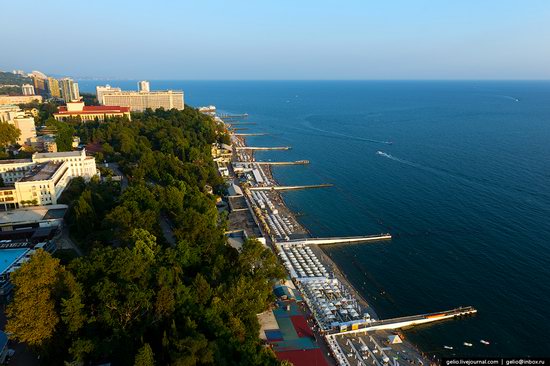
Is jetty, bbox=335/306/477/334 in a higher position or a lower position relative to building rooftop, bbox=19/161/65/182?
lower

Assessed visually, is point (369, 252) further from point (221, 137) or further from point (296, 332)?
point (221, 137)

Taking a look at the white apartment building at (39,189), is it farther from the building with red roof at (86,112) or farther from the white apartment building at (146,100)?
the white apartment building at (146,100)

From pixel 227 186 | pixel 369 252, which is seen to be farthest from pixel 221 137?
pixel 369 252

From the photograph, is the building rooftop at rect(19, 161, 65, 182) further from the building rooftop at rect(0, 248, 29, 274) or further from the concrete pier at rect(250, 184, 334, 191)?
the concrete pier at rect(250, 184, 334, 191)

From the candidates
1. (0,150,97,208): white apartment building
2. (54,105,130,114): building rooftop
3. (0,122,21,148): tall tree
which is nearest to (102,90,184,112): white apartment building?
(54,105,130,114): building rooftop

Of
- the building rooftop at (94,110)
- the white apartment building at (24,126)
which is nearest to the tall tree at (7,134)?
the white apartment building at (24,126)
